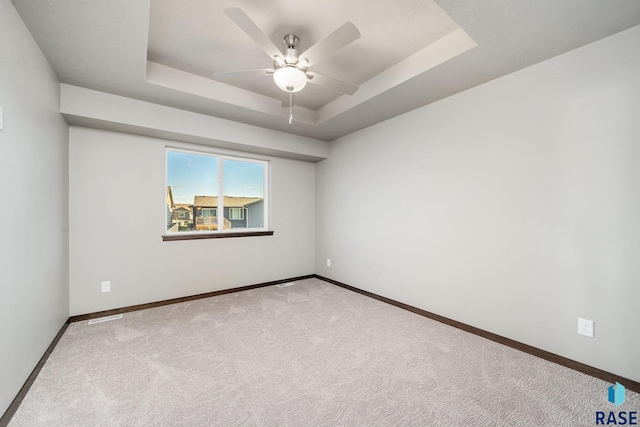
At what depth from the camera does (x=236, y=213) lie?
13.4 ft

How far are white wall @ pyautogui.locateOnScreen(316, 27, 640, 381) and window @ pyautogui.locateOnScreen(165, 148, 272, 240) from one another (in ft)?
6.57

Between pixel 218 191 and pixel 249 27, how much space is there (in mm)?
2568

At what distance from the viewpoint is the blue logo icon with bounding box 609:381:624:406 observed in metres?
1.61

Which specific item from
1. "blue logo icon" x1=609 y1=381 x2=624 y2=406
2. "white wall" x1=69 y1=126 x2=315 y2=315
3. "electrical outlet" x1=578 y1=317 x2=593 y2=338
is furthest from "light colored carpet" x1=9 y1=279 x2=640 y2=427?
"white wall" x1=69 y1=126 x2=315 y2=315

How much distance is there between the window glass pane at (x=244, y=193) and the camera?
3990 mm

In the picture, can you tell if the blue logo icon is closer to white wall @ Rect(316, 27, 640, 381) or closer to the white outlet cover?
white wall @ Rect(316, 27, 640, 381)

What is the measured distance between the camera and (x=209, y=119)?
10.9 ft

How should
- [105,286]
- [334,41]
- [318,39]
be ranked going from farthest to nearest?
1. [105,286]
2. [318,39]
3. [334,41]

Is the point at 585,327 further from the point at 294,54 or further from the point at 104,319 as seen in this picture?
the point at 104,319

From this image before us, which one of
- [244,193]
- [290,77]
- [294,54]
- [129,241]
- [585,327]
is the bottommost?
[585,327]

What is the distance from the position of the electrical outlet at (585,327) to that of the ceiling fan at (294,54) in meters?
2.54

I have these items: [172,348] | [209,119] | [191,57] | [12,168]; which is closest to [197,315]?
[172,348]

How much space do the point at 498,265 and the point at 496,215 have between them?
454mm

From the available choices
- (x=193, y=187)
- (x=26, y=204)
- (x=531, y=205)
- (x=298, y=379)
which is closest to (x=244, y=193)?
(x=193, y=187)
